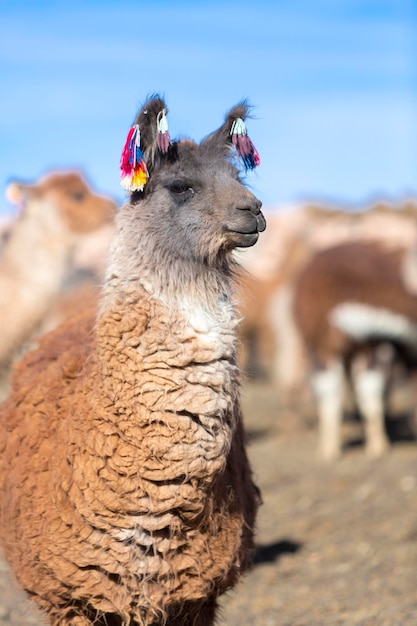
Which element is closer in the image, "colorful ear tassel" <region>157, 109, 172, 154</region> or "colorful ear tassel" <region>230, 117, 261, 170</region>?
"colorful ear tassel" <region>157, 109, 172, 154</region>

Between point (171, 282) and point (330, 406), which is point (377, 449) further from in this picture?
point (171, 282)

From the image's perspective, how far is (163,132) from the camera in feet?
11.7

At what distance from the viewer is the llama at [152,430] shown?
3.39m

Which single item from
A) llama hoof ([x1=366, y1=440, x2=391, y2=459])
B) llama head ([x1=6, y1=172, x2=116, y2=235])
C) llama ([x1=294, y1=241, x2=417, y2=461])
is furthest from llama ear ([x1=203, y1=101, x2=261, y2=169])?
llama hoof ([x1=366, y1=440, x2=391, y2=459])

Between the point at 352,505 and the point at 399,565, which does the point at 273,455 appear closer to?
the point at 352,505

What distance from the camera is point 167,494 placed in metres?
3.37

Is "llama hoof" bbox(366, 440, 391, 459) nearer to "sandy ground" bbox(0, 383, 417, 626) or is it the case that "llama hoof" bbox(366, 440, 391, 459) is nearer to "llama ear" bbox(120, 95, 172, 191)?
"sandy ground" bbox(0, 383, 417, 626)

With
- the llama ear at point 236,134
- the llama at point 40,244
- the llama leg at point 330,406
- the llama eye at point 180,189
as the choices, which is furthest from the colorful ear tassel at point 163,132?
the llama leg at point 330,406

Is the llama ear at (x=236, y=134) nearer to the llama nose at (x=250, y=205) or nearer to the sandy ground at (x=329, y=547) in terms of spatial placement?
the llama nose at (x=250, y=205)

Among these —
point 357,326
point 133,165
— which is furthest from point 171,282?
point 357,326

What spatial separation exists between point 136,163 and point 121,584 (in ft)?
5.16

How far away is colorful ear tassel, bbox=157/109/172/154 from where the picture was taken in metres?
3.55

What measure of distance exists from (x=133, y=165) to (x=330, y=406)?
697 cm

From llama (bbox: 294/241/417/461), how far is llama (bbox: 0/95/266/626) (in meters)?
6.15
